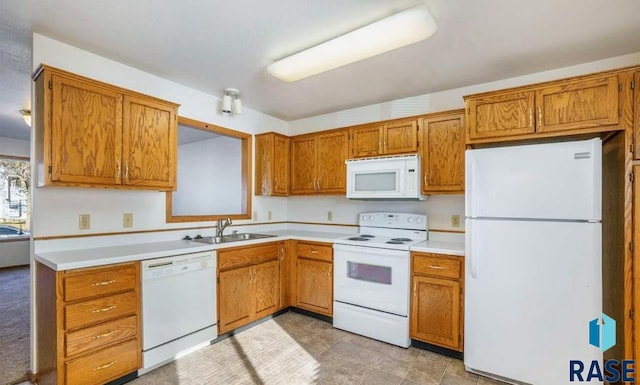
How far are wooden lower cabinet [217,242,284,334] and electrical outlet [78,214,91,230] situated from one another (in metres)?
1.03

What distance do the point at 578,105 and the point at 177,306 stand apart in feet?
10.8

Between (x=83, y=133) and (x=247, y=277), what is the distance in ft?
5.88

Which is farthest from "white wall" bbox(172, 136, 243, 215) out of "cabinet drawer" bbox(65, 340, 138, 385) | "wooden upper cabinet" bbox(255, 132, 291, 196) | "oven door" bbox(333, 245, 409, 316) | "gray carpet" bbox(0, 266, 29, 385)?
"cabinet drawer" bbox(65, 340, 138, 385)

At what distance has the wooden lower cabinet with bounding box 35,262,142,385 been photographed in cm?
178

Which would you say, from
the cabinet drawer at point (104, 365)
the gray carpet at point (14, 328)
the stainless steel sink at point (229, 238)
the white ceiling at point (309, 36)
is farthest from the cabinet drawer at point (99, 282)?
the white ceiling at point (309, 36)

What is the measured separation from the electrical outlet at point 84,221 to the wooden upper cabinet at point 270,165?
5.82 feet

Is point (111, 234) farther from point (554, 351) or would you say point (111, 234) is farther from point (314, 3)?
point (554, 351)

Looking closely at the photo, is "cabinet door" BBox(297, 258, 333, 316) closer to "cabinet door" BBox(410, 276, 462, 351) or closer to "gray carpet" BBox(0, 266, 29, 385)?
"cabinet door" BBox(410, 276, 462, 351)

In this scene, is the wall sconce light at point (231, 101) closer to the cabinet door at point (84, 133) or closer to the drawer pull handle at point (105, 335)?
the cabinet door at point (84, 133)

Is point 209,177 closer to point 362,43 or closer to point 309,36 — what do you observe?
point 309,36

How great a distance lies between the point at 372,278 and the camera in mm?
2834

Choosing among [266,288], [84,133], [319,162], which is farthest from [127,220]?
[319,162]

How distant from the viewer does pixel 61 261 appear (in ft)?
5.95

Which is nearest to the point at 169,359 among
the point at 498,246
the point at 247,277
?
the point at 247,277
